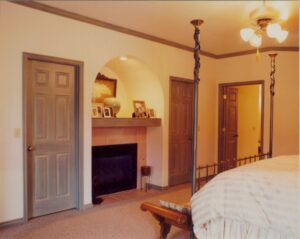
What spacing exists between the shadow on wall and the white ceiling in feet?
2.05

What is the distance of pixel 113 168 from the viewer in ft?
15.6

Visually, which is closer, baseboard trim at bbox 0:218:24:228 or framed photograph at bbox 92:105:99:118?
baseboard trim at bbox 0:218:24:228

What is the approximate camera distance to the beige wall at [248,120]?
659 centimetres

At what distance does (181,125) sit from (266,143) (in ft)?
5.22

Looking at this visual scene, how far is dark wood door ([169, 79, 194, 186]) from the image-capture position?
5.14 metres

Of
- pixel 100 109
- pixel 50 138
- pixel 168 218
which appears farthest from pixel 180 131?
pixel 168 218

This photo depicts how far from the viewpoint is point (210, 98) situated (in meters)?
5.89

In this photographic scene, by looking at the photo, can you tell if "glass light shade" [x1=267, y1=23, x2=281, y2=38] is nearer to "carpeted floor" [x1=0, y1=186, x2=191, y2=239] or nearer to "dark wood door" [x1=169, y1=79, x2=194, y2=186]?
"dark wood door" [x1=169, y1=79, x2=194, y2=186]

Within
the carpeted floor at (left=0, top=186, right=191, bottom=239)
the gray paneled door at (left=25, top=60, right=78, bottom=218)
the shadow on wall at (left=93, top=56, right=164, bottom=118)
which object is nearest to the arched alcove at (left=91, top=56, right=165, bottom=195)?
the shadow on wall at (left=93, top=56, right=164, bottom=118)

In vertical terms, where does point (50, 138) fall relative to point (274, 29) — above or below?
below

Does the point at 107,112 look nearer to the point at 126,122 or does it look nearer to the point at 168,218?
the point at 126,122

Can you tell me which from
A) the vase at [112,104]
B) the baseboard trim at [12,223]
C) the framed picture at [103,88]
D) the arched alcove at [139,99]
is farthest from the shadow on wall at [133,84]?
the baseboard trim at [12,223]

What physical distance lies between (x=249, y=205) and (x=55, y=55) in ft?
8.98

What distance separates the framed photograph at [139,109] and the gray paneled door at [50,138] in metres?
1.31
